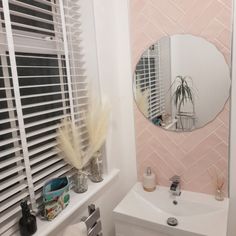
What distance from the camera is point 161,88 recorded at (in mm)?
1462

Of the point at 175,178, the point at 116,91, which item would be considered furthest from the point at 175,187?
the point at 116,91

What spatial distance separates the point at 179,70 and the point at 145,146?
55 centimetres

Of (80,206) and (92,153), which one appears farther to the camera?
(92,153)

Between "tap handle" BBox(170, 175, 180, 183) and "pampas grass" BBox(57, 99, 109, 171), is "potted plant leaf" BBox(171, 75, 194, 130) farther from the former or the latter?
"pampas grass" BBox(57, 99, 109, 171)

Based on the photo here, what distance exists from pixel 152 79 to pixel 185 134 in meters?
0.41

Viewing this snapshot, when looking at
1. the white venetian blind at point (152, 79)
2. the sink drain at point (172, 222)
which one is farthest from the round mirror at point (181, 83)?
the sink drain at point (172, 222)

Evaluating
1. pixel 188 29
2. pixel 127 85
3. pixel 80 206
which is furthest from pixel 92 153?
pixel 188 29

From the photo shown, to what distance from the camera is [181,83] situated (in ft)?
4.58

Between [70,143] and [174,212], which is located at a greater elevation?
[70,143]

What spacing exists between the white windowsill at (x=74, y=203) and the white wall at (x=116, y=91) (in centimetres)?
5

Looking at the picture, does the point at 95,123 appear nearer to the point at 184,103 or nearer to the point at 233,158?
the point at 184,103

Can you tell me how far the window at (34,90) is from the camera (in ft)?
3.14

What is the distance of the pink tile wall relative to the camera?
1246mm

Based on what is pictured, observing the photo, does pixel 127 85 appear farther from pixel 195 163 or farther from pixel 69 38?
pixel 195 163
